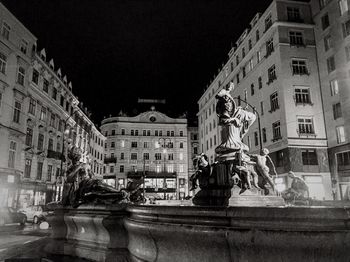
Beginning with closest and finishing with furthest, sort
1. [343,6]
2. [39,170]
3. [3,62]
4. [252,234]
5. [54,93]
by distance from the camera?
[252,234] < [3,62] < [343,6] < [39,170] < [54,93]

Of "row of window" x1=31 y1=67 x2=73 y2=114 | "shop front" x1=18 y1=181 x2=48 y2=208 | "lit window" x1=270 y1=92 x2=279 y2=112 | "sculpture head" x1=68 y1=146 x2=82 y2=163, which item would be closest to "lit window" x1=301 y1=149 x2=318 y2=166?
"lit window" x1=270 y1=92 x2=279 y2=112

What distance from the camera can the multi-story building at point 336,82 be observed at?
84.4 feet

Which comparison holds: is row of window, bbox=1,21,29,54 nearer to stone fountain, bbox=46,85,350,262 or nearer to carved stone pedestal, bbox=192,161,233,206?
stone fountain, bbox=46,85,350,262

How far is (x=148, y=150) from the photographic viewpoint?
66.9 m

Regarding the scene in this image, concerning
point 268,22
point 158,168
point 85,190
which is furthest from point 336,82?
point 158,168

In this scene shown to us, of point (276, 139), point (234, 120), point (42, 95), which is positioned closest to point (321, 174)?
point (276, 139)

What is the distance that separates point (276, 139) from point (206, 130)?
25.9m

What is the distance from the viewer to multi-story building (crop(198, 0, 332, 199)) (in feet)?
87.6

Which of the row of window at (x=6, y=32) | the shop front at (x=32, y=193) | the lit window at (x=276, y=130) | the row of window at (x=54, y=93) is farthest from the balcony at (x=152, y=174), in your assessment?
the row of window at (x=6, y=32)

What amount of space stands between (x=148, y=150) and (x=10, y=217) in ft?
A: 158

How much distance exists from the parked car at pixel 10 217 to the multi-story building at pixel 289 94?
19.1 meters

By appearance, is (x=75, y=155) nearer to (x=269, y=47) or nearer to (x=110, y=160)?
(x=269, y=47)

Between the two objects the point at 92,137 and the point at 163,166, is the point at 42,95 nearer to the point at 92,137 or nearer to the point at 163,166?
the point at 92,137

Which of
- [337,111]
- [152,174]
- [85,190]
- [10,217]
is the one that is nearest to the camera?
[85,190]
